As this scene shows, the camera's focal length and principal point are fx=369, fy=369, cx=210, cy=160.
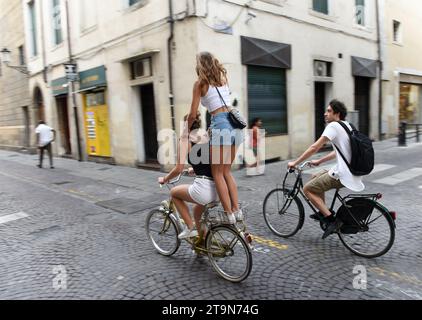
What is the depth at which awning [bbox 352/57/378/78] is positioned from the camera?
14.7 meters

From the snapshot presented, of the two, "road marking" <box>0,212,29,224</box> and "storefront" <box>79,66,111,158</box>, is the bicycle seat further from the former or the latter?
Answer: "storefront" <box>79,66,111,158</box>

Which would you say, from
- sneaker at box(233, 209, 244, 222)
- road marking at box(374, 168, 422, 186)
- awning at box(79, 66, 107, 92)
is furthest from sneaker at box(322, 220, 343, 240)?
awning at box(79, 66, 107, 92)

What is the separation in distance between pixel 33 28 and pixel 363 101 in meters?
15.7

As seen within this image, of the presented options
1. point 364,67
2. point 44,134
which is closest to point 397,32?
point 364,67

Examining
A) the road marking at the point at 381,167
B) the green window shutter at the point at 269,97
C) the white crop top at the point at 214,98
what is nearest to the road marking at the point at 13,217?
the white crop top at the point at 214,98

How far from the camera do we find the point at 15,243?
→ 4902 millimetres

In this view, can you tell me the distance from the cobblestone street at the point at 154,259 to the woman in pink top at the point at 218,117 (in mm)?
723

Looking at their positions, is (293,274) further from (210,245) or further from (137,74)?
(137,74)

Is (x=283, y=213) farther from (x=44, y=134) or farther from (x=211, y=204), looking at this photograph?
(x=44, y=134)

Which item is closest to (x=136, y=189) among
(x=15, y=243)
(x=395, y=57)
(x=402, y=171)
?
(x=15, y=243)

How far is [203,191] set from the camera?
11.7 ft

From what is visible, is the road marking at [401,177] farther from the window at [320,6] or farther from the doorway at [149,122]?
the window at [320,6]

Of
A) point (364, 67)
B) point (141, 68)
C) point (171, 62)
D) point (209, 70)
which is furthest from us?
point (364, 67)

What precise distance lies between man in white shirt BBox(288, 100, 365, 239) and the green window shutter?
6.46m
